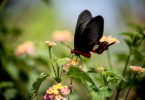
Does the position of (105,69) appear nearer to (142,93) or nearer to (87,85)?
(87,85)

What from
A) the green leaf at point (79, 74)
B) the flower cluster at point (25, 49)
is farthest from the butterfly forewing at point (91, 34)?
the flower cluster at point (25, 49)

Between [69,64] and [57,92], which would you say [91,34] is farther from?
[57,92]

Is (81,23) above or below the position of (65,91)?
above

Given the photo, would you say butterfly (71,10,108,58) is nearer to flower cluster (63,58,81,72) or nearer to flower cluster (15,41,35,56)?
flower cluster (63,58,81,72)

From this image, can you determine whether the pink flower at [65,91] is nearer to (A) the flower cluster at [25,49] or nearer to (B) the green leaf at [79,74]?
(B) the green leaf at [79,74]

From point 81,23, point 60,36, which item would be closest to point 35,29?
point 60,36

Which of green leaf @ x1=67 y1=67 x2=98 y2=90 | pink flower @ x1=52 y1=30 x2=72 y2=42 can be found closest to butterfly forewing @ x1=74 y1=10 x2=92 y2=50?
green leaf @ x1=67 y1=67 x2=98 y2=90

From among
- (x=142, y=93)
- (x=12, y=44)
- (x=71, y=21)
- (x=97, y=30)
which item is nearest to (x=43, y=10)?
(x=71, y=21)
